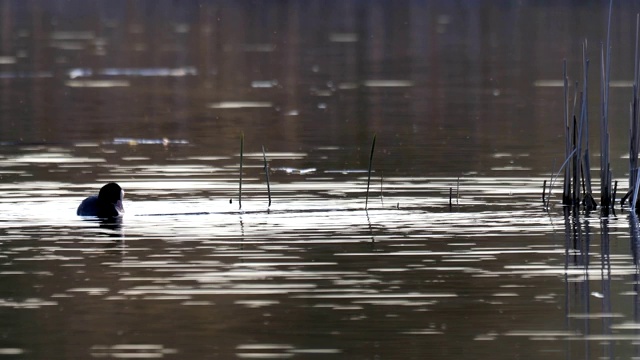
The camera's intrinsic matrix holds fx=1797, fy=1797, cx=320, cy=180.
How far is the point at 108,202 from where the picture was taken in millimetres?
17531

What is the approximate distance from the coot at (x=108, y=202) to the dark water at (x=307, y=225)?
0.61 feet

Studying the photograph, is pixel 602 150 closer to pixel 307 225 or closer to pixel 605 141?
pixel 605 141

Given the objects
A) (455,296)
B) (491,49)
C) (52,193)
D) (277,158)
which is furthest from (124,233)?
(491,49)

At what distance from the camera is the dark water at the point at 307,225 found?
1162cm

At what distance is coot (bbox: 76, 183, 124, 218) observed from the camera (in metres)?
17.5

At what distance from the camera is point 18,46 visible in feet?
199

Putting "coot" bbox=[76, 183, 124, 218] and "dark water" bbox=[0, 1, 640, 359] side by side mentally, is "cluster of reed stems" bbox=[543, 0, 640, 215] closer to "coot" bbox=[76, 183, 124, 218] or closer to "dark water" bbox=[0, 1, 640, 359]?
"dark water" bbox=[0, 1, 640, 359]

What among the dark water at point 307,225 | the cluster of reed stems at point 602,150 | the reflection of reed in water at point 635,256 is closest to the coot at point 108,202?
the dark water at point 307,225

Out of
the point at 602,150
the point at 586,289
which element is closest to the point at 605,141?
the point at 602,150

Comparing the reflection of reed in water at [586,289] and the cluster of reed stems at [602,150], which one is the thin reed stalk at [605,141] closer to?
the cluster of reed stems at [602,150]

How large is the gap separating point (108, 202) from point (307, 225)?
207cm

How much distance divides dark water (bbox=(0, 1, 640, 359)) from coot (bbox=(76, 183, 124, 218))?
18 centimetres

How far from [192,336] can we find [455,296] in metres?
2.28

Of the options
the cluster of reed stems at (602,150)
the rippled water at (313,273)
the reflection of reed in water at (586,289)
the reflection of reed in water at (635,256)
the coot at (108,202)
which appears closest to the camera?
the rippled water at (313,273)
